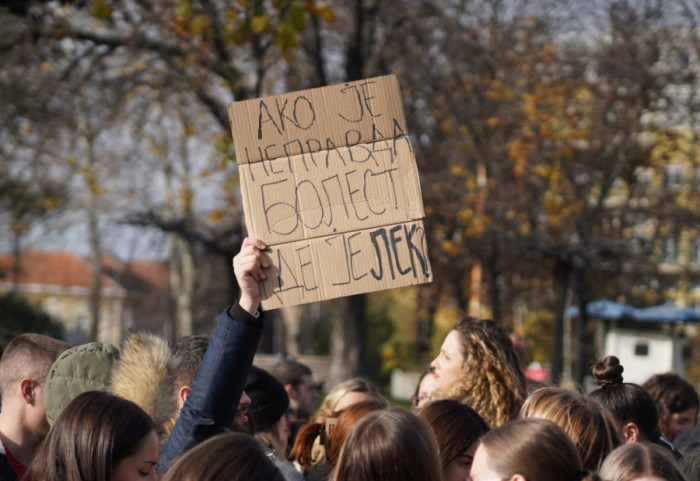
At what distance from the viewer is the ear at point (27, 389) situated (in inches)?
146

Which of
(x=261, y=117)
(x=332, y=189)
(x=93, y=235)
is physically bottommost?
(x=332, y=189)

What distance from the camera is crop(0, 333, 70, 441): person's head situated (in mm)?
3674

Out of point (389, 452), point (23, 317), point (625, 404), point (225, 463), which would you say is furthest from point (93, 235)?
point (225, 463)

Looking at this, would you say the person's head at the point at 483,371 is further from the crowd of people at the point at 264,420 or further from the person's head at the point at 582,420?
the person's head at the point at 582,420

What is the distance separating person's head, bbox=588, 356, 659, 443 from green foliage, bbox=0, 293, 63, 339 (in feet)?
61.5

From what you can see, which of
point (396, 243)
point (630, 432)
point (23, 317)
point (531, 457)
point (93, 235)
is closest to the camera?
point (531, 457)

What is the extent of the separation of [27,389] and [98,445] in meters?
1.06

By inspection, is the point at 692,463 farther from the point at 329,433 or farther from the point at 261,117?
the point at 261,117

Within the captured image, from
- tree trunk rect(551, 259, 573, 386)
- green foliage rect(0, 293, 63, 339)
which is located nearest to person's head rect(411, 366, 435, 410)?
tree trunk rect(551, 259, 573, 386)

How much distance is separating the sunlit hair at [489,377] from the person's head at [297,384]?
1878 mm

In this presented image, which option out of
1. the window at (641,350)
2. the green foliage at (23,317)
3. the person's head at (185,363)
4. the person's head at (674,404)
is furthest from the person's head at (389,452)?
the green foliage at (23,317)

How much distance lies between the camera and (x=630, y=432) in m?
3.96

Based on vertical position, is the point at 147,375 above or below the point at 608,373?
above

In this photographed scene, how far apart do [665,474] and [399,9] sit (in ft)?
45.0
